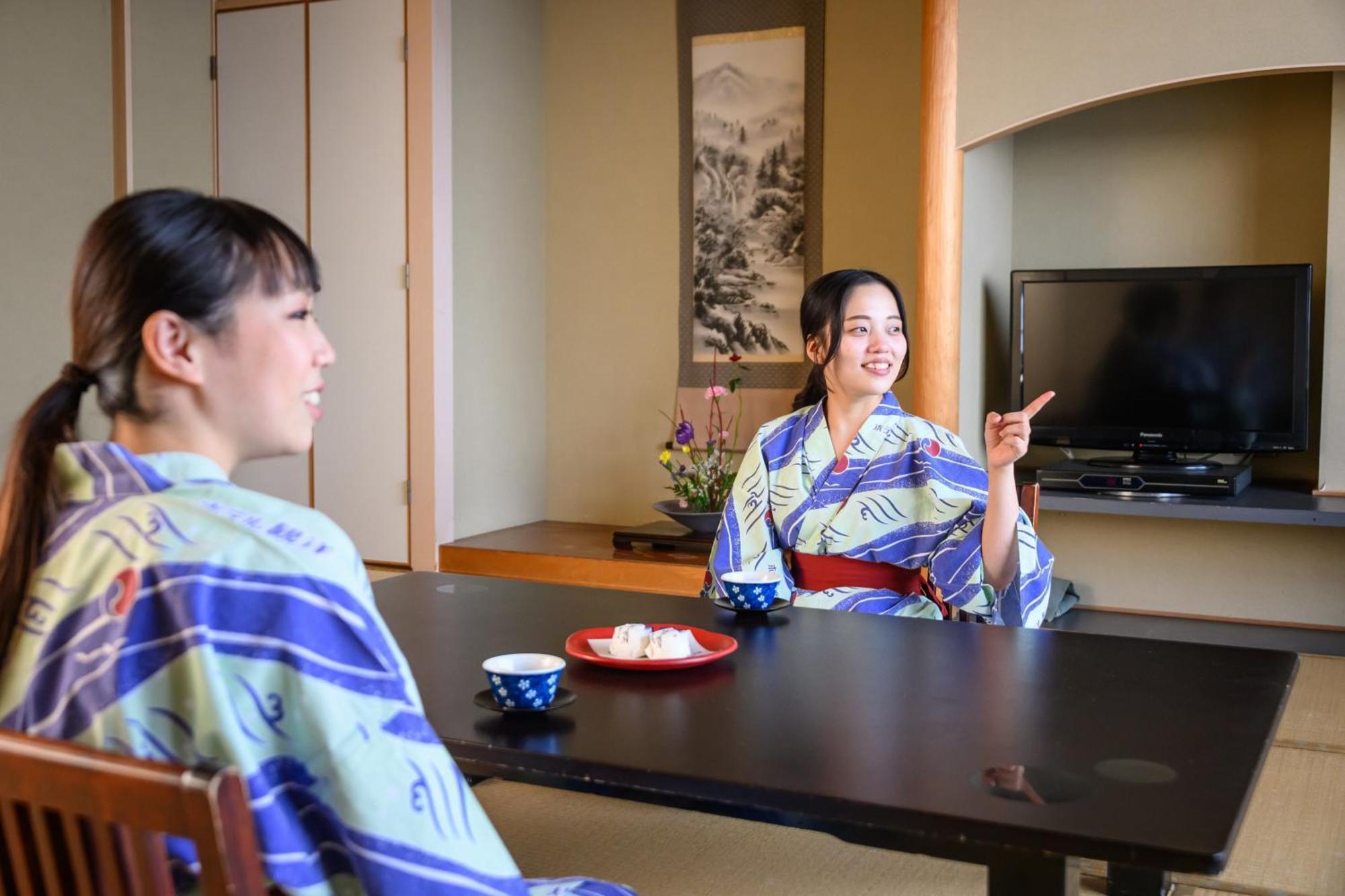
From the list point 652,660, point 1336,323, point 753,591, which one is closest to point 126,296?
point 652,660

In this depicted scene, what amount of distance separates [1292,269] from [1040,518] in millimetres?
1136

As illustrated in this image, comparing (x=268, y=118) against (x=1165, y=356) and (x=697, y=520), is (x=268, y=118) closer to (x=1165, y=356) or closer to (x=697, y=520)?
(x=697, y=520)

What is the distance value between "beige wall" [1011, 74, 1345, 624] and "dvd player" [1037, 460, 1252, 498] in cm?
28

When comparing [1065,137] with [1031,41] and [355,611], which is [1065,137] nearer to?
[1031,41]

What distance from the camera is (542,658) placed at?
1460 mm

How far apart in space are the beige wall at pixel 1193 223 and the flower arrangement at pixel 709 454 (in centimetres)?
117

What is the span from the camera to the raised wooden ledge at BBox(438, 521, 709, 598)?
14.7 feet

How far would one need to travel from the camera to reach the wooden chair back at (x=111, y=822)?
2.23 feet

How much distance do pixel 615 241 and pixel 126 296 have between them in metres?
4.43

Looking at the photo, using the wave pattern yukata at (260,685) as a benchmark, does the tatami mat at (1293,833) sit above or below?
below

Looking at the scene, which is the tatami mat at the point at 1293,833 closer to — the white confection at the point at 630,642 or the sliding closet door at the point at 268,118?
the white confection at the point at 630,642

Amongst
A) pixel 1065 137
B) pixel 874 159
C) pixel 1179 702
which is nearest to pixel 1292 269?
pixel 1065 137

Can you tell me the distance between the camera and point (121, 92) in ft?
16.0

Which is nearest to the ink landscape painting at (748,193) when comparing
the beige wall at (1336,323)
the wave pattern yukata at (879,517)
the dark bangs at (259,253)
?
the beige wall at (1336,323)
